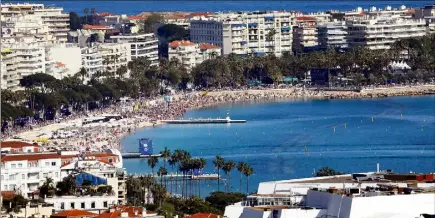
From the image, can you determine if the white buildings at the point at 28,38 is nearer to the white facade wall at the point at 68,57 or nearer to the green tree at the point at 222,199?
the white facade wall at the point at 68,57

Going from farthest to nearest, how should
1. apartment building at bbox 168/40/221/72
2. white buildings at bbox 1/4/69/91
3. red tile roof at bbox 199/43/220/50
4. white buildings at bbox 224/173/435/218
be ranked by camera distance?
red tile roof at bbox 199/43/220/50, apartment building at bbox 168/40/221/72, white buildings at bbox 1/4/69/91, white buildings at bbox 224/173/435/218

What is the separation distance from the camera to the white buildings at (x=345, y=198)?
Answer: 21328 mm

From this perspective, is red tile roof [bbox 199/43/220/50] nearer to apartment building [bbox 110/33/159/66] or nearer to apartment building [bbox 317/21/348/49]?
apartment building [bbox 110/33/159/66]

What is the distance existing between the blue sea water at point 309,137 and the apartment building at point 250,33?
2404 cm

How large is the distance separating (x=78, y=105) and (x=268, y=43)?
3686 centimetres

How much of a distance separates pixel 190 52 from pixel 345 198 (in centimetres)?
9967

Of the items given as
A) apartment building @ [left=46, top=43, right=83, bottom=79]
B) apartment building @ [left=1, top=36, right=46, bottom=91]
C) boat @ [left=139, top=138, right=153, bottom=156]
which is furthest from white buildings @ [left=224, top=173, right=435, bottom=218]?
apartment building @ [left=46, top=43, right=83, bottom=79]

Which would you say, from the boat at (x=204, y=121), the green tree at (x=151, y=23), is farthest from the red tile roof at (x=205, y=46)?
the boat at (x=204, y=121)

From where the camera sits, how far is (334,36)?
420 ft

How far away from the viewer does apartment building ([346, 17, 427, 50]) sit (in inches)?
4970

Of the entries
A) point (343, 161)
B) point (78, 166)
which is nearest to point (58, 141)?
point (343, 161)

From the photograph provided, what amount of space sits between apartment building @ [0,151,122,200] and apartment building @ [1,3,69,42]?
7703 centimetres

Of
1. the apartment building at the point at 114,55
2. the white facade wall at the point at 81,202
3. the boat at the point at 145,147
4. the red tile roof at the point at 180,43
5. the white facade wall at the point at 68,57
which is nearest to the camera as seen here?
the white facade wall at the point at 81,202

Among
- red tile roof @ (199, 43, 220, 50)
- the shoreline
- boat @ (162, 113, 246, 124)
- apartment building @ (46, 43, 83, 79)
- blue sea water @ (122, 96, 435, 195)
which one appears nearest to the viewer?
blue sea water @ (122, 96, 435, 195)
